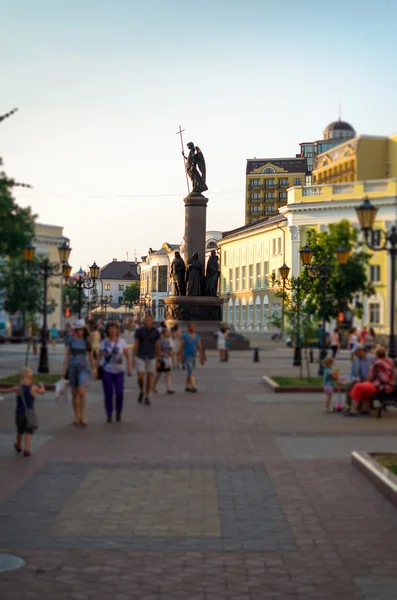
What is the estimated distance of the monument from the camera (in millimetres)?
56656

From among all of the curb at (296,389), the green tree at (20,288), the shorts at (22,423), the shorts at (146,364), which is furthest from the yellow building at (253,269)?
the shorts at (22,423)

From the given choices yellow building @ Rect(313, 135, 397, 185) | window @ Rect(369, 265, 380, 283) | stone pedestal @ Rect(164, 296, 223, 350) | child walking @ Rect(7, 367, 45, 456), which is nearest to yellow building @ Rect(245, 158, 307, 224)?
window @ Rect(369, 265, 380, 283)

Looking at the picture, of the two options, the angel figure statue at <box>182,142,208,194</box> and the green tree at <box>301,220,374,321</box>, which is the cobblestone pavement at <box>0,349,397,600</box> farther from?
the angel figure statue at <box>182,142,208,194</box>

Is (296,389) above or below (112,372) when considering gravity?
below

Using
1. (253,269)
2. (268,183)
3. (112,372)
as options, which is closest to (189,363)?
(112,372)

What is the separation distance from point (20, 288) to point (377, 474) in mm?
40579

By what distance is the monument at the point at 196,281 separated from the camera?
5666 centimetres

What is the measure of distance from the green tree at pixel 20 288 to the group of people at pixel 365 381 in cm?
2853

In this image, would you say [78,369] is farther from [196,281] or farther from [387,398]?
[196,281]

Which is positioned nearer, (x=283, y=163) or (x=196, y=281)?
(x=196, y=281)

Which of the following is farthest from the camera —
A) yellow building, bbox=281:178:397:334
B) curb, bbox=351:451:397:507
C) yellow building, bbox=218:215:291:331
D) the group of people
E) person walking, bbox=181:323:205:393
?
yellow building, bbox=218:215:291:331

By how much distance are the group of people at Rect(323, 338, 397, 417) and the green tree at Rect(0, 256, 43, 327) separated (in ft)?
93.6

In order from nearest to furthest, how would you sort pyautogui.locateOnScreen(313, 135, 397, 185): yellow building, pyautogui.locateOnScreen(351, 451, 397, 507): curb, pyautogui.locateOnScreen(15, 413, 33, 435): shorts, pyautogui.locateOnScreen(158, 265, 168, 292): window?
1. pyautogui.locateOnScreen(313, 135, 397, 185): yellow building
2. pyautogui.locateOnScreen(351, 451, 397, 507): curb
3. pyautogui.locateOnScreen(15, 413, 33, 435): shorts
4. pyautogui.locateOnScreen(158, 265, 168, 292): window

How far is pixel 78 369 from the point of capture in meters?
18.8
